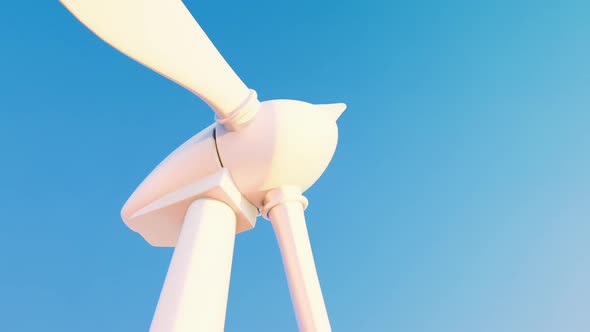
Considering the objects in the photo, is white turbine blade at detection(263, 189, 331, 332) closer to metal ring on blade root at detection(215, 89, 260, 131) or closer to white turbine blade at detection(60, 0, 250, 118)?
metal ring on blade root at detection(215, 89, 260, 131)

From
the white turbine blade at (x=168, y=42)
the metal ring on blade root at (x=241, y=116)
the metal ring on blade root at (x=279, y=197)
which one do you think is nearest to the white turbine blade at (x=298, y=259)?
the metal ring on blade root at (x=279, y=197)

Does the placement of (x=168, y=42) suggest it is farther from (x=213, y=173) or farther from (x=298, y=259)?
(x=298, y=259)

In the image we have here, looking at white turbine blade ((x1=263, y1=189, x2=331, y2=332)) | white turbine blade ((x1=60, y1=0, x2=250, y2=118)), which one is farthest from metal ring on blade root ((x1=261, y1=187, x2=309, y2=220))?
white turbine blade ((x1=60, y1=0, x2=250, y2=118))

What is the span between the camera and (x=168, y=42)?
3.48 m

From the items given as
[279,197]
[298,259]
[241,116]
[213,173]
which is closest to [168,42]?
[241,116]

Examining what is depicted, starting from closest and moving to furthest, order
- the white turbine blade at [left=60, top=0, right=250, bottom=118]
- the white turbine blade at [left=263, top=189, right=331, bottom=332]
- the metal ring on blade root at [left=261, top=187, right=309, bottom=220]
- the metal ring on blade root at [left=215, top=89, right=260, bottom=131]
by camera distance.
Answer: the white turbine blade at [left=60, top=0, right=250, bottom=118], the white turbine blade at [left=263, top=189, right=331, bottom=332], the metal ring on blade root at [left=215, top=89, right=260, bottom=131], the metal ring on blade root at [left=261, top=187, right=309, bottom=220]

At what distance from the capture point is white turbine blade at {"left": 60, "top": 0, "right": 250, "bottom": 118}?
3.03 metres

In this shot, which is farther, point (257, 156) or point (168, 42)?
point (257, 156)

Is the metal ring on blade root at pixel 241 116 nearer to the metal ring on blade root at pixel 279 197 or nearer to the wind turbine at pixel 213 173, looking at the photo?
the wind turbine at pixel 213 173

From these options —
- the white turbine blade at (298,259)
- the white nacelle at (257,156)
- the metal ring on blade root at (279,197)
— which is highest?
the white nacelle at (257,156)

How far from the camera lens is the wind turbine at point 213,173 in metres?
3.10

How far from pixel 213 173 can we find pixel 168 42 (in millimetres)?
1134

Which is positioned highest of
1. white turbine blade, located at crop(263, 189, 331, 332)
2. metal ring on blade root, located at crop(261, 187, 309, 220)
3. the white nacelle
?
the white nacelle

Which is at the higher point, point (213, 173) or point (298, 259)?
point (213, 173)
